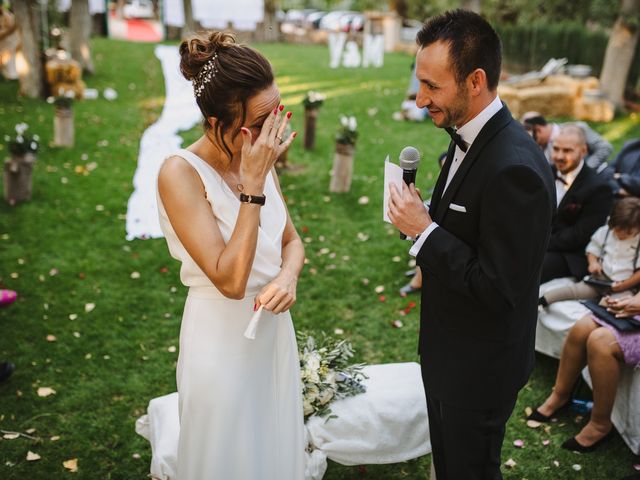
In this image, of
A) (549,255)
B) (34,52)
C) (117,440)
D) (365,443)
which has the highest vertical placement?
(34,52)

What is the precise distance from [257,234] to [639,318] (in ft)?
9.44

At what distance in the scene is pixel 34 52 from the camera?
1255 cm

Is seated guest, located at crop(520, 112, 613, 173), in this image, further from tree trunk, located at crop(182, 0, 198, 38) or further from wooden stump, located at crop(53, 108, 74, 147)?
tree trunk, located at crop(182, 0, 198, 38)

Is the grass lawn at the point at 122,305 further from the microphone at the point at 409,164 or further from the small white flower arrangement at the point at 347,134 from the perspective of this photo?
the microphone at the point at 409,164

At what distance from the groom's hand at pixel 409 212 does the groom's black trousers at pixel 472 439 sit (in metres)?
0.78

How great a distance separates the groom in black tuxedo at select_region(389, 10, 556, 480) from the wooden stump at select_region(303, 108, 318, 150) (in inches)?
299

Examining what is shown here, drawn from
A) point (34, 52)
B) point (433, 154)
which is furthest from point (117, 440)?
point (34, 52)

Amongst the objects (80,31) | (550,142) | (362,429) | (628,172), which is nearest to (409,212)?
(362,429)

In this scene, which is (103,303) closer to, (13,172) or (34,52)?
(13,172)

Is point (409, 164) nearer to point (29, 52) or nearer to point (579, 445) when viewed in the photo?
point (579, 445)

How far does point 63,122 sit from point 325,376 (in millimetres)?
7944

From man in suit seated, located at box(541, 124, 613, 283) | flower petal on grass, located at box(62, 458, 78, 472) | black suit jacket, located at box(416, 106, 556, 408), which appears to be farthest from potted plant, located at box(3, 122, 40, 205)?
black suit jacket, located at box(416, 106, 556, 408)

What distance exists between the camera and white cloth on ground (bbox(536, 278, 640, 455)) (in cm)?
372

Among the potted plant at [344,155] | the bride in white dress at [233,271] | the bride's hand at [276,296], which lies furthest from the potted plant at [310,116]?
the bride's hand at [276,296]
